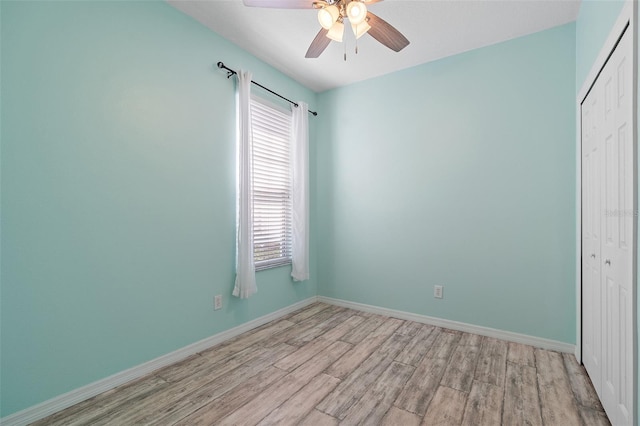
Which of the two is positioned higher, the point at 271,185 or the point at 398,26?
the point at 398,26

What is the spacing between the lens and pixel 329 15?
5.65ft

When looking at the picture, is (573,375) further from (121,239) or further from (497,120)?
(121,239)

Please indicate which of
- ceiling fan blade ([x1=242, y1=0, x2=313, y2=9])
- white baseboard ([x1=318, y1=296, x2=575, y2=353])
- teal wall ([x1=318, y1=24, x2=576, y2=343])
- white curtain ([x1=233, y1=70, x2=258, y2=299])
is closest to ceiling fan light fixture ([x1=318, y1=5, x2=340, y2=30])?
ceiling fan blade ([x1=242, y1=0, x2=313, y2=9])

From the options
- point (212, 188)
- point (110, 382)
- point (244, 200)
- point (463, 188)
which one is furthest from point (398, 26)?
point (110, 382)

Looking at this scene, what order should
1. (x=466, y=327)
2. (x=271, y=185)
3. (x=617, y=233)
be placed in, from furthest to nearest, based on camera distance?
(x=271, y=185) → (x=466, y=327) → (x=617, y=233)

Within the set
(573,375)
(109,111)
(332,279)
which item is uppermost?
(109,111)

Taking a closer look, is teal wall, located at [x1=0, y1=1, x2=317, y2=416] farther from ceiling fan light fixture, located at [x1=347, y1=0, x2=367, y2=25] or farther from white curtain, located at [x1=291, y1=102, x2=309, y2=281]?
ceiling fan light fixture, located at [x1=347, y1=0, x2=367, y2=25]

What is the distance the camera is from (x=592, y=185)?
201cm

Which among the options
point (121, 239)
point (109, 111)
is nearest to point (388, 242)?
point (121, 239)

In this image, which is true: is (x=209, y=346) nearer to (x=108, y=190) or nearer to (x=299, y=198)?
(x=108, y=190)

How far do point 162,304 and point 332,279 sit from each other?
2.13 metres

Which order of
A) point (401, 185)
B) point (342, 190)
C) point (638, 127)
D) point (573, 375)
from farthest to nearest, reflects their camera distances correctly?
point (342, 190), point (401, 185), point (573, 375), point (638, 127)

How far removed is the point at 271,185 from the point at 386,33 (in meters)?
1.89

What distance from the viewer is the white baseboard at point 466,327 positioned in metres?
2.58
